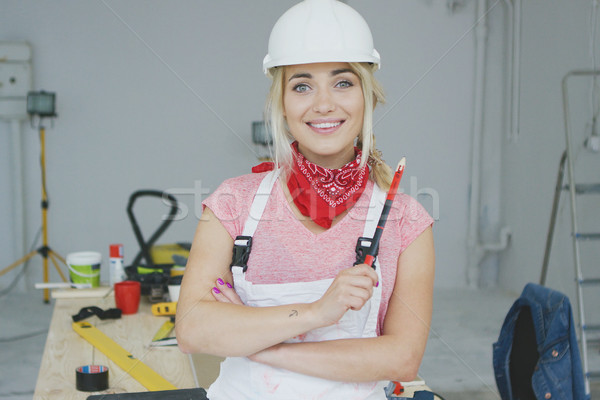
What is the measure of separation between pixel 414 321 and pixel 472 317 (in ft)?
11.8

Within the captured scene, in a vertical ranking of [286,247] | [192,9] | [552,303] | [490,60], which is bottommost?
→ [552,303]

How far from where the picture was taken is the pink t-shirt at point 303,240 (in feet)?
3.65

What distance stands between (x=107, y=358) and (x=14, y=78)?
158 inches

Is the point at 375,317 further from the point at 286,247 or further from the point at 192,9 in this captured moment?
the point at 192,9

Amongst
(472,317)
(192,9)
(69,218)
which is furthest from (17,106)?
(472,317)

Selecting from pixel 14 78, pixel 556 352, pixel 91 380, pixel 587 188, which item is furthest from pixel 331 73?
pixel 14 78

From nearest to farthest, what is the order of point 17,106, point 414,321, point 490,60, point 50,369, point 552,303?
point 414,321
point 552,303
point 50,369
point 17,106
point 490,60

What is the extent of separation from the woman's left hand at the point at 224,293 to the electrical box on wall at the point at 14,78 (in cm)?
446

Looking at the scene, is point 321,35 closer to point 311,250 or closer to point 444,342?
point 311,250

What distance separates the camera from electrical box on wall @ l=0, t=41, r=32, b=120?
15.9 ft

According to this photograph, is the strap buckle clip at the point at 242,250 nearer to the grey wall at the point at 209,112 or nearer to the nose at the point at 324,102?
the nose at the point at 324,102

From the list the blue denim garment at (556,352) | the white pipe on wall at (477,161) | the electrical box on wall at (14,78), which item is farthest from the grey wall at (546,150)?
the electrical box on wall at (14,78)

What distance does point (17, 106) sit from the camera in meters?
4.92

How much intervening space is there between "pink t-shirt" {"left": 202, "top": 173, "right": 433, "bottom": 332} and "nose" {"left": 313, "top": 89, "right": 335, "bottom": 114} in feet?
0.63
